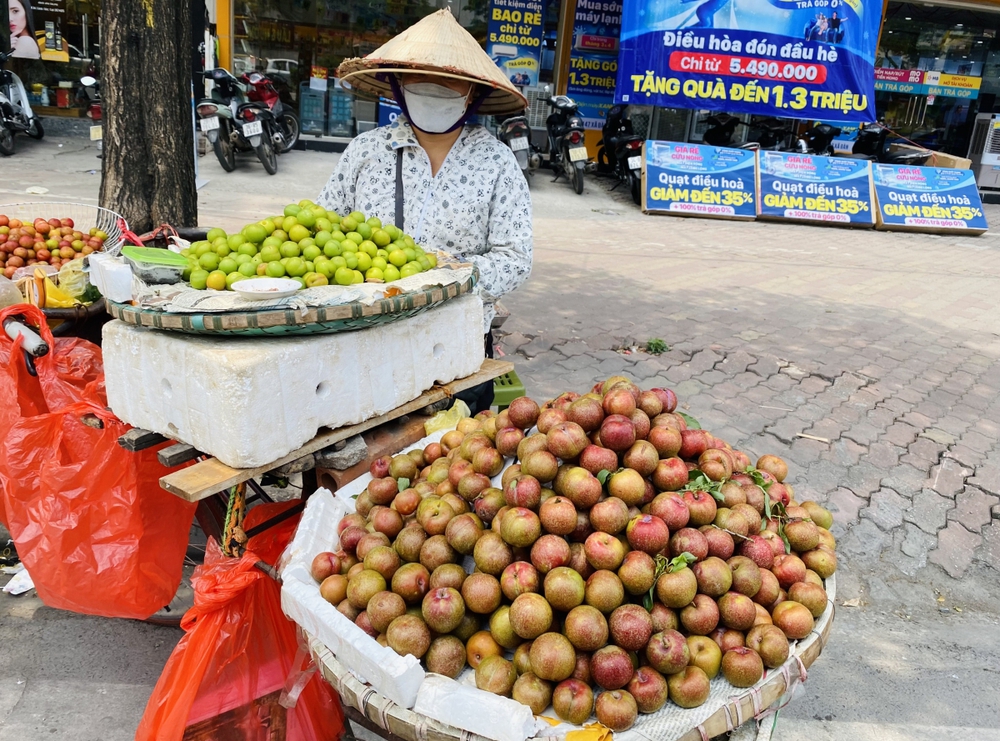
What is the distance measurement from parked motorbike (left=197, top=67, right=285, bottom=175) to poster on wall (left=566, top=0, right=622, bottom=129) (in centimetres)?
558

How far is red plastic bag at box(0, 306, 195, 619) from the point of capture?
2146 mm

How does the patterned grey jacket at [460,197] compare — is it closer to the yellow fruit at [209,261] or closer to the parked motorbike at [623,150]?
the yellow fruit at [209,261]

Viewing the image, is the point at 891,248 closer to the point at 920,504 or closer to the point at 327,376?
the point at 920,504

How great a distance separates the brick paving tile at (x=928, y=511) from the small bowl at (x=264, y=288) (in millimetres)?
3072

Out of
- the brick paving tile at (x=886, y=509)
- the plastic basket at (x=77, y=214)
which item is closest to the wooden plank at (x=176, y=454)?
the plastic basket at (x=77, y=214)

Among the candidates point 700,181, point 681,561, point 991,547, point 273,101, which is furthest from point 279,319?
point 273,101

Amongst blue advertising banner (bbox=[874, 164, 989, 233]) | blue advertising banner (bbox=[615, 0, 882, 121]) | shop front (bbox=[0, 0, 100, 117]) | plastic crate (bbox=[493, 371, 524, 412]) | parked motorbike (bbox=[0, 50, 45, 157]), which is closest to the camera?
plastic crate (bbox=[493, 371, 524, 412])

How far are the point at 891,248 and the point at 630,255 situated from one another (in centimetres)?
397

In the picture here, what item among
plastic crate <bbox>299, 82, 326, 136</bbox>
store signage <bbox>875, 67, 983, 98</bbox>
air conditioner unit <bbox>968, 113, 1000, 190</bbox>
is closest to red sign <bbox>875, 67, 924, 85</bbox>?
store signage <bbox>875, 67, 983, 98</bbox>

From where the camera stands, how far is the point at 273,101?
36.0ft

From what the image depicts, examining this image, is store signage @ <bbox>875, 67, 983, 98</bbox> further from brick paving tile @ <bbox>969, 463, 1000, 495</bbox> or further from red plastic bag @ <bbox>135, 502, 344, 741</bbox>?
red plastic bag @ <bbox>135, 502, 344, 741</bbox>

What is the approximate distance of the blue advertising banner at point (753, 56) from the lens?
10.5m

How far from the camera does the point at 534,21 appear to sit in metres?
12.6

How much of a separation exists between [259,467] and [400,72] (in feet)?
5.25
